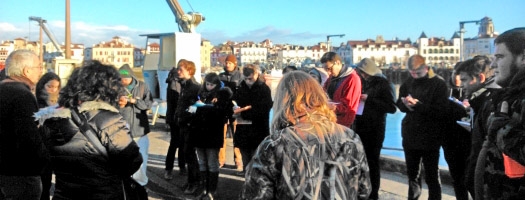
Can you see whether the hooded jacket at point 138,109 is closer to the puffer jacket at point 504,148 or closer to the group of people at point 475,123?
the group of people at point 475,123

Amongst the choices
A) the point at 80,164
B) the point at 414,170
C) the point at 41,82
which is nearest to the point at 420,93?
the point at 414,170

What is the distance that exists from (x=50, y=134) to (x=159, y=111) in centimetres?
984

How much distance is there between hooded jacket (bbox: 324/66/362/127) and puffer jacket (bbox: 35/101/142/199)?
2.31 m

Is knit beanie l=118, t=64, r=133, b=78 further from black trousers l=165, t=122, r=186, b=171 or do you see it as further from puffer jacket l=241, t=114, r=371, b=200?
puffer jacket l=241, t=114, r=371, b=200

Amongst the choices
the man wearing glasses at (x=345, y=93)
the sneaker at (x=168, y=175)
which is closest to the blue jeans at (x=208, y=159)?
the sneaker at (x=168, y=175)

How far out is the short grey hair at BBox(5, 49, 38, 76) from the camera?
3.57 meters

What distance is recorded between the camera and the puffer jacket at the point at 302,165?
7.25ft

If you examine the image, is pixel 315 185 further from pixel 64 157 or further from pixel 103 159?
pixel 64 157

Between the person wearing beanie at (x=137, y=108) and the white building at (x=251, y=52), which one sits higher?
the white building at (x=251, y=52)

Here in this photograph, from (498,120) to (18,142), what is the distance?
2.96 m

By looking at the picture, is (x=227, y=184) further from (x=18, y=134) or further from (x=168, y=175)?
(x=18, y=134)

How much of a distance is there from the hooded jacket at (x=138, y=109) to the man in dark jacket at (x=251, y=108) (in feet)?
3.43

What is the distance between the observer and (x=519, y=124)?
2068 millimetres

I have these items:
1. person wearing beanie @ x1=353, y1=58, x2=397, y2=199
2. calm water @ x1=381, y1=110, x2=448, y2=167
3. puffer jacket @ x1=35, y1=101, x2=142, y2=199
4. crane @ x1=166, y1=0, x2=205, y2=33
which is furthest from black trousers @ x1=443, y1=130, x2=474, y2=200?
crane @ x1=166, y1=0, x2=205, y2=33
